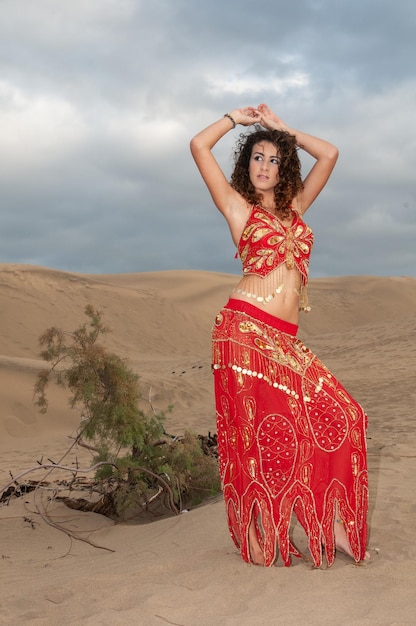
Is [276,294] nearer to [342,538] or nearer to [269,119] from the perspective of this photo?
[269,119]

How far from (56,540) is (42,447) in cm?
571

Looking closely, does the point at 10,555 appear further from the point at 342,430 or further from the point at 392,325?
the point at 392,325

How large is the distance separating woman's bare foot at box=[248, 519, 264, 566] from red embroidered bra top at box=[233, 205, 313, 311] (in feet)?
4.01

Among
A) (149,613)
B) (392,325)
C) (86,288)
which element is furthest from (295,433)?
(86,288)

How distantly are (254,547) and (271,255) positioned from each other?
5.17 feet

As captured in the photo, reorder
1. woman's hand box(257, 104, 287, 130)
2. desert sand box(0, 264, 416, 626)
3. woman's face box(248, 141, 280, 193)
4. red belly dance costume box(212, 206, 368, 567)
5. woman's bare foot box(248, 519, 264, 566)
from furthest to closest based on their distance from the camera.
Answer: woman's hand box(257, 104, 287, 130), woman's face box(248, 141, 280, 193), woman's bare foot box(248, 519, 264, 566), red belly dance costume box(212, 206, 368, 567), desert sand box(0, 264, 416, 626)

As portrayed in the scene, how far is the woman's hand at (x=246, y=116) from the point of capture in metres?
4.03

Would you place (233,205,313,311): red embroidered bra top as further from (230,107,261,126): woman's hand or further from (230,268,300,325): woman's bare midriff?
(230,107,261,126): woman's hand

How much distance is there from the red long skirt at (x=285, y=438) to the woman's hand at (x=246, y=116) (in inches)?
44.2

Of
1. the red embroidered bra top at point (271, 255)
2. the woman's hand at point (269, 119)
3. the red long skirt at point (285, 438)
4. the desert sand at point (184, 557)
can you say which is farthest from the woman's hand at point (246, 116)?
the desert sand at point (184, 557)

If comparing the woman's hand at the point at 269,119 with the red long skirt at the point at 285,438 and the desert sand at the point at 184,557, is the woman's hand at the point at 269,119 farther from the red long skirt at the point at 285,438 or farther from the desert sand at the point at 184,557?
the desert sand at the point at 184,557

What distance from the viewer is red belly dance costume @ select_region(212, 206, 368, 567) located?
360 cm

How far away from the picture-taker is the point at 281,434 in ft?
11.8

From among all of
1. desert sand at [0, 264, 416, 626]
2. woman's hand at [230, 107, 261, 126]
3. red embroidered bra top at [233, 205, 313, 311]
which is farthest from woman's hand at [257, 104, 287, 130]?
desert sand at [0, 264, 416, 626]
